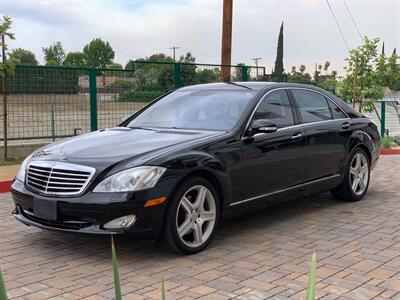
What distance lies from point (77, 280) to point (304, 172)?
2.94 meters

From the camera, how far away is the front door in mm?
5293

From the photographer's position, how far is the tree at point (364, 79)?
1550 centimetres

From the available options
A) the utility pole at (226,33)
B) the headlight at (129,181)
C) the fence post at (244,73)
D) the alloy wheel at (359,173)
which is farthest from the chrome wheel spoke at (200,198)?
the utility pole at (226,33)

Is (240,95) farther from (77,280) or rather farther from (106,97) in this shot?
(106,97)

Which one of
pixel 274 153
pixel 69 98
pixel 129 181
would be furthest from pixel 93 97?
pixel 129 181

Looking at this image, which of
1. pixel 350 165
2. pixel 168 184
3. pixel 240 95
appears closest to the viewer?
pixel 168 184

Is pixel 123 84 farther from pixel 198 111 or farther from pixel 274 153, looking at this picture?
pixel 274 153

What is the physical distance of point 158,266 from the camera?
4469 millimetres

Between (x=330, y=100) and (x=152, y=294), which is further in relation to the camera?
(x=330, y=100)

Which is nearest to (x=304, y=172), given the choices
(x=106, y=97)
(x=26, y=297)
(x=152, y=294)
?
(x=152, y=294)

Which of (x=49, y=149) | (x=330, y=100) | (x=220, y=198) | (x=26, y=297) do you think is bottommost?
(x=26, y=297)

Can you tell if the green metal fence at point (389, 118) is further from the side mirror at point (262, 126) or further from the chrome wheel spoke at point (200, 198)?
the chrome wheel spoke at point (200, 198)

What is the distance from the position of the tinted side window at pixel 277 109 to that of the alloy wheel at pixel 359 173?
1425mm

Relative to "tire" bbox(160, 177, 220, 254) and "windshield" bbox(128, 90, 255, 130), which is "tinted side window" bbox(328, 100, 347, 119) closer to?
"windshield" bbox(128, 90, 255, 130)
